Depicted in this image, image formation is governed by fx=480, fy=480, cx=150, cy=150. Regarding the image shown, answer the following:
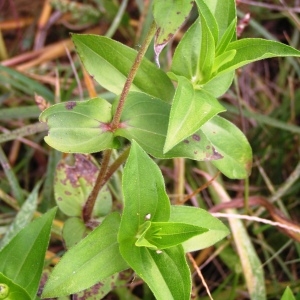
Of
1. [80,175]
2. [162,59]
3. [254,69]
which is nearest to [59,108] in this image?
[80,175]

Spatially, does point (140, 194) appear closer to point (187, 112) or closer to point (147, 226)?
point (147, 226)

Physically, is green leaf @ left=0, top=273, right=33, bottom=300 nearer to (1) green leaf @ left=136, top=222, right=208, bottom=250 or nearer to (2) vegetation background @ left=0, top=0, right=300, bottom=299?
(1) green leaf @ left=136, top=222, right=208, bottom=250

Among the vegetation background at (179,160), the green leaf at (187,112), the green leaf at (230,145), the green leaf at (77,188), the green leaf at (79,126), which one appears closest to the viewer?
the green leaf at (187,112)

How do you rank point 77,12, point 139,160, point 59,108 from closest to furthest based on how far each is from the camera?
point 139,160 < point 59,108 < point 77,12

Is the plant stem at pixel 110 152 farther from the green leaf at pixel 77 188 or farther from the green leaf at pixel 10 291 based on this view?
the green leaf at pixel 10 291

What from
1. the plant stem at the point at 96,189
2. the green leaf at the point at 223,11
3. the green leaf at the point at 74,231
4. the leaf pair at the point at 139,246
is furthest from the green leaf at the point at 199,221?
the green leaf at the point at 223,11

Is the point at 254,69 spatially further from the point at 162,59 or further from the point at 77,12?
the point at 77,12
